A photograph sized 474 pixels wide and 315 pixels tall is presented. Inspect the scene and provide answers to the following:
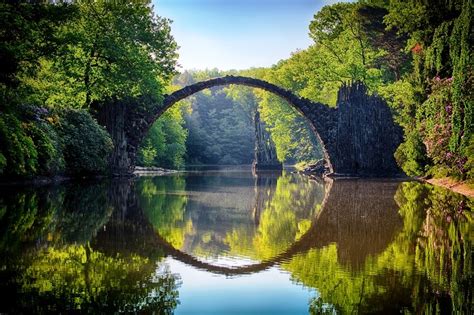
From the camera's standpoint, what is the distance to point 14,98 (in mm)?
21625

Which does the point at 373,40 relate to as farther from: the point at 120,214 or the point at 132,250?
the point at 132,250

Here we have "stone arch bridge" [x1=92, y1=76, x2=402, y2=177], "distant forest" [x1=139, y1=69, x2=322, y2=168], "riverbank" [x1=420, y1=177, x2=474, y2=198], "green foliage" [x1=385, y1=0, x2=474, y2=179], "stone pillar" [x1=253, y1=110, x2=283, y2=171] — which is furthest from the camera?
"stone pillar" [x1=253, y1=110, x2=283, y2=171]

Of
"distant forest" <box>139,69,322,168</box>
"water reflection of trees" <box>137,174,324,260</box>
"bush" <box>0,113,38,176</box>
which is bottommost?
"water reflection of trees" <box>137,174,324,260</box>

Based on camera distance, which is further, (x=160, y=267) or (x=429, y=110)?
(x=429, y=110)

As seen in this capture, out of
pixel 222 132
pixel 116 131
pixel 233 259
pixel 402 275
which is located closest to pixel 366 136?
pixel 116 131

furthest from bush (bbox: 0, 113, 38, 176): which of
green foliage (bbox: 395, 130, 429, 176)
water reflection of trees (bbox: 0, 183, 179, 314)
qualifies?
green foliage (bbox: 395, 130, 429, 176)

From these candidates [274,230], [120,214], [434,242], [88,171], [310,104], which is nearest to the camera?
[434,242]

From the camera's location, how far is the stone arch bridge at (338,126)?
34125 millimetres

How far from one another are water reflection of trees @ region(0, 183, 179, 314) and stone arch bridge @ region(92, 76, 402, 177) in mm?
21422

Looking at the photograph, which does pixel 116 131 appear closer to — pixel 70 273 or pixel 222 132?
pixel 70 273

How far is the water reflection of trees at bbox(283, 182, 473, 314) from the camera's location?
6.34 metres

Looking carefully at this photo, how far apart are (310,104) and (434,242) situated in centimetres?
3037

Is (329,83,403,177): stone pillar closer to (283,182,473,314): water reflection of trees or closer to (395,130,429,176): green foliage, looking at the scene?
(395,130,429,176): green foliage

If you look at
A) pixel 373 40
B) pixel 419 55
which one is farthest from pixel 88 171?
pixel 373 40
